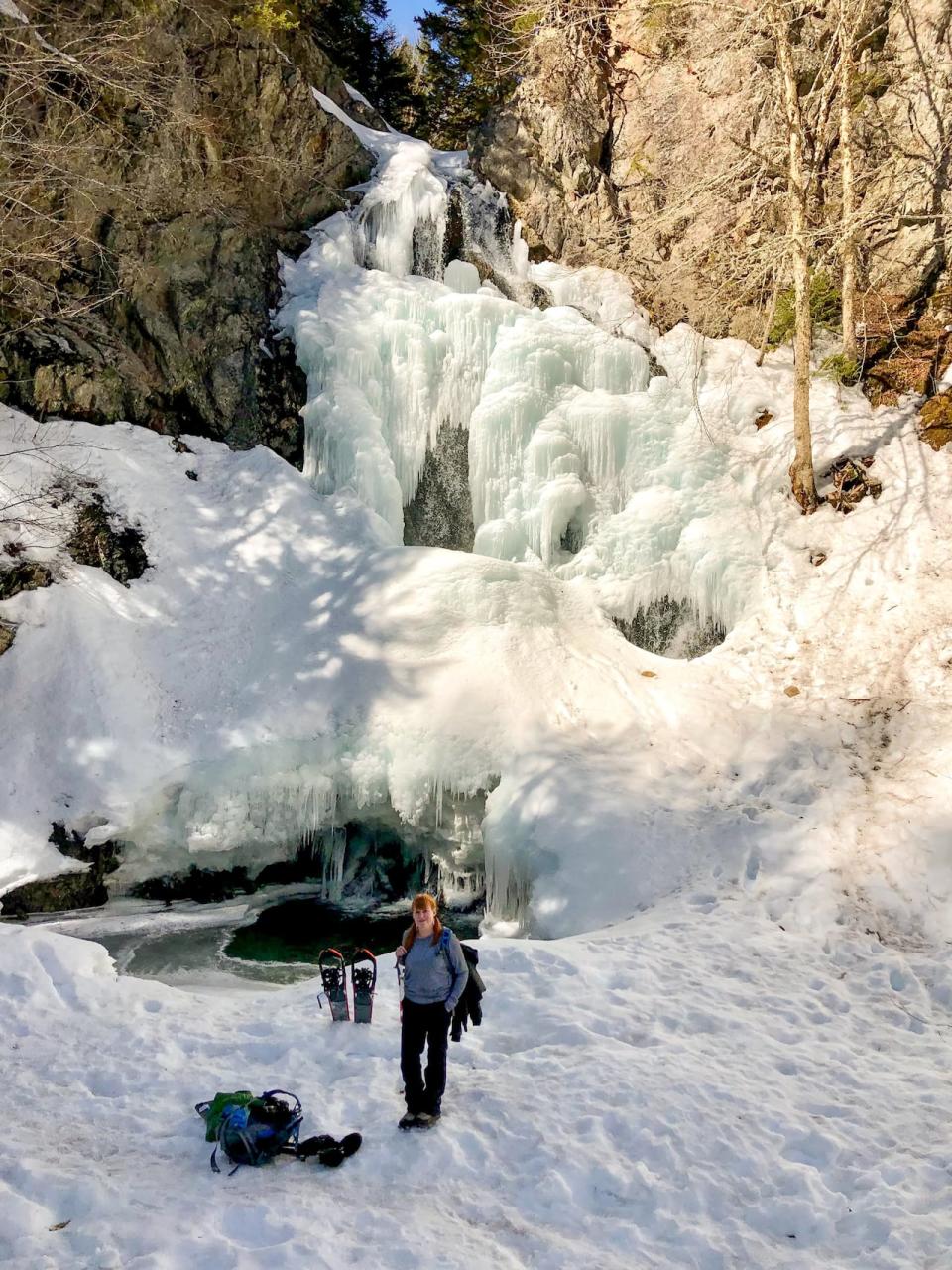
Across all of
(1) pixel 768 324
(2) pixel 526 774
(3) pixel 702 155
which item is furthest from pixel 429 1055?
(3) pixel 702 155

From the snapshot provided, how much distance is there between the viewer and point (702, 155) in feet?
52.6

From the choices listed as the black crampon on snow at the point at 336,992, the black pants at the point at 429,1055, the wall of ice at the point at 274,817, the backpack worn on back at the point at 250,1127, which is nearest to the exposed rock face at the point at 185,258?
the wall of ice at the point at 274,817

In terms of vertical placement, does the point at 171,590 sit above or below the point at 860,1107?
above

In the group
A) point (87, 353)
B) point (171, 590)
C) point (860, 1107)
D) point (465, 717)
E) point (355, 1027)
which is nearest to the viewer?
point (860, 1107)

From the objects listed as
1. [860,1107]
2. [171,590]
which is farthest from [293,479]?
[860,1107]

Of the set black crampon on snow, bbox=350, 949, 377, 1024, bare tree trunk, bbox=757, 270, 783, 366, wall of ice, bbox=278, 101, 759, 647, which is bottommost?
black crampon on snow, bbox=350, 949, 377, 1024

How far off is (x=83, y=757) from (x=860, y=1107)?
8689 mm

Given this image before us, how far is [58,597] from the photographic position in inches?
434

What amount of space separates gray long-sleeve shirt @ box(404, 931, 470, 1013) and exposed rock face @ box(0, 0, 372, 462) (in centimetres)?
1088

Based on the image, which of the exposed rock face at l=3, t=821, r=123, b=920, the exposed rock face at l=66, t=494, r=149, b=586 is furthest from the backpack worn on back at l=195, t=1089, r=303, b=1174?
the exposed rock face at l=66, t=494, r=149, b=586

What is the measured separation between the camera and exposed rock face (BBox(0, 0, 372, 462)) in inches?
516

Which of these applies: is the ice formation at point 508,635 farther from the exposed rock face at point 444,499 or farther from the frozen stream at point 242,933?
the frozen stream at point 242,933

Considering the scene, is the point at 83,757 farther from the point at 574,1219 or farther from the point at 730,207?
the point at 730,207

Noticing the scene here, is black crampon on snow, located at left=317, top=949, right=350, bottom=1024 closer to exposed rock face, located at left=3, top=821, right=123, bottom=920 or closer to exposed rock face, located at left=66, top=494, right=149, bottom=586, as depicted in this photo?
exposed rock face, located at left=3, top=821, right=123, bottom=920
